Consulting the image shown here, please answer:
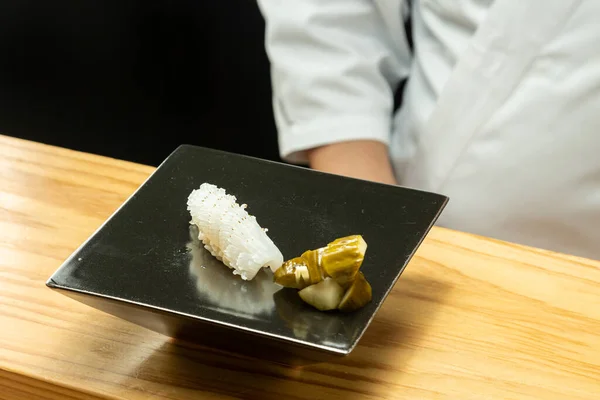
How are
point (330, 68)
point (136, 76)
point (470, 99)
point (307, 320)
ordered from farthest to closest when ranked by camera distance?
point (136, 76)
point (330, 68)
point (470, 99)
point (307, 320)

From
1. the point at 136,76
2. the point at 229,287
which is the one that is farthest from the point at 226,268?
the point at 136,76

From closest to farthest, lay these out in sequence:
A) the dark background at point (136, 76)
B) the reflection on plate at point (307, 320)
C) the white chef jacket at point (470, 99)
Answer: the reflection on plate at point (307, 320), the white chef jacket at point (470, 99), the dark background at point (136, 76)

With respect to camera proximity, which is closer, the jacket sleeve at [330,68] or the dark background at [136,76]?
the jacket sleeve at [330,68]

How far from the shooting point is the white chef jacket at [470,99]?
2.41 feet

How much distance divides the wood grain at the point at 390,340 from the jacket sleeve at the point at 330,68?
0.36m

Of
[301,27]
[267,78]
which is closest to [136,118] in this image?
[267,78]

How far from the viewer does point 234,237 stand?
1.45 ft

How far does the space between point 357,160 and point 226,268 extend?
0.44 meters

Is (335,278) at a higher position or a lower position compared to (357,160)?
higher

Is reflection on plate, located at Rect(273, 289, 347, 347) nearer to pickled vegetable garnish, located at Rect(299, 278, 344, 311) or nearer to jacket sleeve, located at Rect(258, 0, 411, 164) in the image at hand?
pickled vegetable garnish, located at Rect(299, 278, 344, 311)

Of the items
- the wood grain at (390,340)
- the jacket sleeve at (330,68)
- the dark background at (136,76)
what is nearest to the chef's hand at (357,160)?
the jacket sleeve at (330,68)

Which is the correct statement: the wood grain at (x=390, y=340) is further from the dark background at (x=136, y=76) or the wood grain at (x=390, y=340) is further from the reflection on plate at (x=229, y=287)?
the dark background at (x=136, y=76)

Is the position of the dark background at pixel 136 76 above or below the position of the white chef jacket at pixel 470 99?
below

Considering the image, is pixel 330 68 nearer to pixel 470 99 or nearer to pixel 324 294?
pixel 470 99
